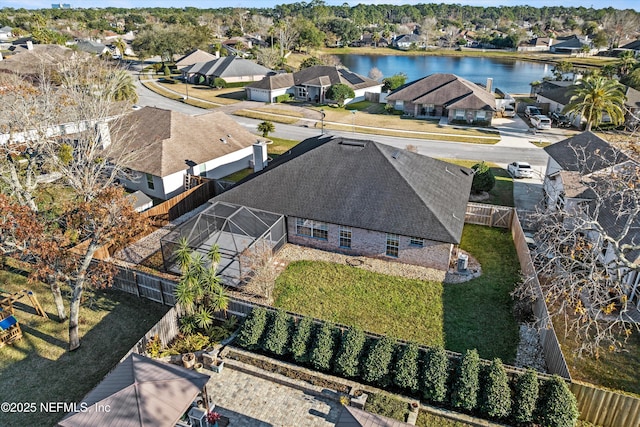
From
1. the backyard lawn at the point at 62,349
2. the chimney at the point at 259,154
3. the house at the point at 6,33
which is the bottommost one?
the backyard lawn at the point at 62,349

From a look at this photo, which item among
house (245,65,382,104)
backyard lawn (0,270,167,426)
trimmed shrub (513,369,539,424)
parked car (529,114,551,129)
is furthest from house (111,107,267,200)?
parked car (529,114,551,129)

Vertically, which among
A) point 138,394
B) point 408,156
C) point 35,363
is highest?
point 408,156

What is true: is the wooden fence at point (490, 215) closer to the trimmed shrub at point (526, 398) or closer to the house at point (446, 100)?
the trimmed shrub at point (526, 398)

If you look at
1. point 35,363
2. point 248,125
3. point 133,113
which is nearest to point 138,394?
point 35,363

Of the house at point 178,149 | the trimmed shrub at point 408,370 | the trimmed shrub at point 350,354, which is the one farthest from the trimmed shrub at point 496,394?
the house at point 178,149

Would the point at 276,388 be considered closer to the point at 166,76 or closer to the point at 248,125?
the point at 248,125

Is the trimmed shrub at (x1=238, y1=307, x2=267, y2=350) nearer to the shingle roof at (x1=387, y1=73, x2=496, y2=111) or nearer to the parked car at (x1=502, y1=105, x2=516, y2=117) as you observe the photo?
the shingle roof at (x1=387, y1=73, x2=496, y2=111)
